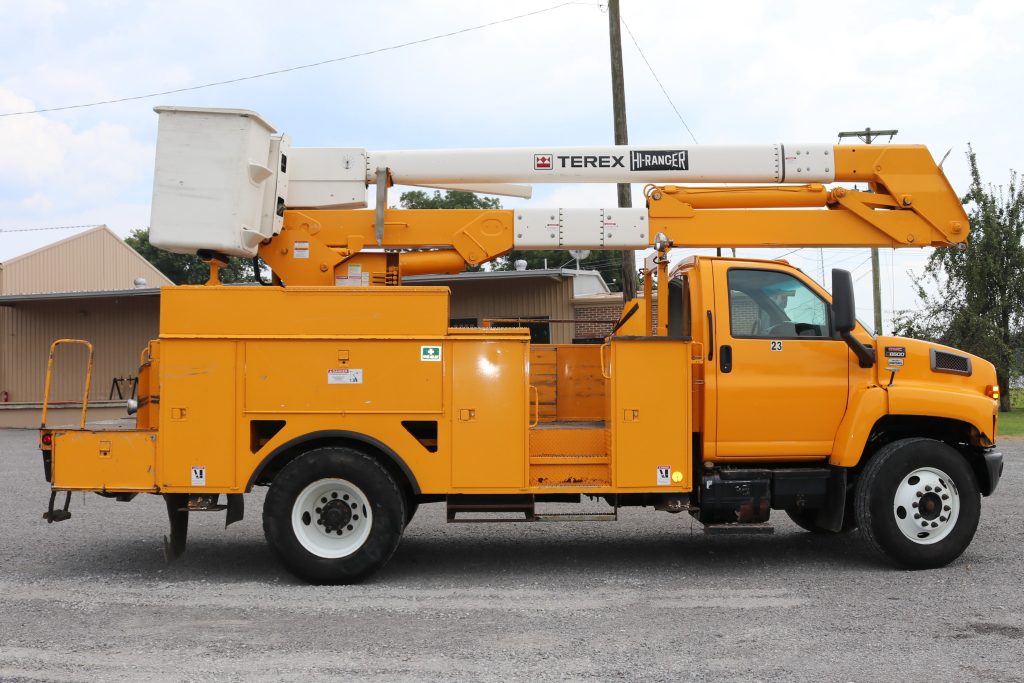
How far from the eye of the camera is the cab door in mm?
7695

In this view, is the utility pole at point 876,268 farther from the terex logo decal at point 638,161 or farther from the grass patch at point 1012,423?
the terex logo decal at point 638,161

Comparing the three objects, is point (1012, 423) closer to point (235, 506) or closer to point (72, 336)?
point (235, 506)

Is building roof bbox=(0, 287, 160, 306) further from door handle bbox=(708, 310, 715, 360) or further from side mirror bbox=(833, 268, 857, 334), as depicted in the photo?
side mirror bbox=(833, 268, 857, 334)

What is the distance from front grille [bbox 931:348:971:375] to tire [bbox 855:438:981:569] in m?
0.64

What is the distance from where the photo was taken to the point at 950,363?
Result: 7.95 metres

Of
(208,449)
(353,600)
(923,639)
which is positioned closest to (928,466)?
(923,639)

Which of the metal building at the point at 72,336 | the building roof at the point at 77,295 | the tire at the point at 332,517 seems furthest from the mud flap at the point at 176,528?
the metal building at the point at 72,336

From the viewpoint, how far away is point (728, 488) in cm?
765

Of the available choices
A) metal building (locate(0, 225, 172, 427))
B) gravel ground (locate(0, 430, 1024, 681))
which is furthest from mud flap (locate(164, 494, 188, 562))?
metal building (locate(0, 225, 172, 427))

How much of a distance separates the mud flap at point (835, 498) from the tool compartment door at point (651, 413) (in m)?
1.23

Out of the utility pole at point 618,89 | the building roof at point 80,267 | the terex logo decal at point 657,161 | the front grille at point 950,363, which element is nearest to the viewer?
the front grille at point 950,363

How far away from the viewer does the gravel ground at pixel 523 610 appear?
5309mm

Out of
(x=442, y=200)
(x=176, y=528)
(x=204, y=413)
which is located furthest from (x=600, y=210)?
(x=442, y=200)

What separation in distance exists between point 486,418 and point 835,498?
2965mm
